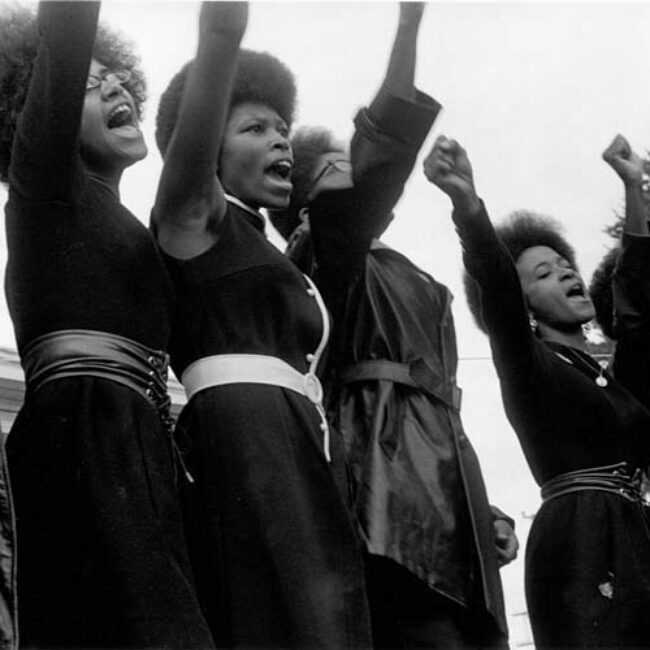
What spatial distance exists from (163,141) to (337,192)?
506 mm

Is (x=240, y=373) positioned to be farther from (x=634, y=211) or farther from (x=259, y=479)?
(x=634, y=211)

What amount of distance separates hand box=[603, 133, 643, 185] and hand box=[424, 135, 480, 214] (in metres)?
0.74

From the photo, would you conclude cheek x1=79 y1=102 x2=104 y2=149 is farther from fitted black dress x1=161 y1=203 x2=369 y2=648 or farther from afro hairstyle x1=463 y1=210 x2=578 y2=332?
afro hairstyle x1=463 y1=210 x2=578 y2=332

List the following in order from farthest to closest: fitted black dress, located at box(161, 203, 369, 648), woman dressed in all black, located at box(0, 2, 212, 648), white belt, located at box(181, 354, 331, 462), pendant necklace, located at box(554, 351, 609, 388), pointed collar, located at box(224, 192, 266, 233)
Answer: pendant necklace, located at box(554, 351, 609, 388) < pointed collar, located at box(224, 192, 266, 233) < white belt, located at box(181, 354, 331, 462) < fitted black dress, located at box(161, 203, 369, 648) < woman dressed in all black, located at box(0, 2, 212, 648)

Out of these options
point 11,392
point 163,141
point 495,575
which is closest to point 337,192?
point 163,141

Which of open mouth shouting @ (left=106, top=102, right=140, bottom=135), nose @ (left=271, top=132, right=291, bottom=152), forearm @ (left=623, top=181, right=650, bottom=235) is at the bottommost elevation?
forearm @ (left=623, top=181, right=650, bottom=235)

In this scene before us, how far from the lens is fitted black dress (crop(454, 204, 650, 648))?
13.9ft

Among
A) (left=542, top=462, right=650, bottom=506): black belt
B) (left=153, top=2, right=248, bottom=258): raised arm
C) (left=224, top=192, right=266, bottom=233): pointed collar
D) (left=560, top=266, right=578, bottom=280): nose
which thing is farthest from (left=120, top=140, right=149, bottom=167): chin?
(left=560, top=266, right=578, bottom=280): nose

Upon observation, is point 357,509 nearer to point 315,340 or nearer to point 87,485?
point 315,340

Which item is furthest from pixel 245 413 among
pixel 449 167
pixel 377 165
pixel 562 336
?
pixel 562 336

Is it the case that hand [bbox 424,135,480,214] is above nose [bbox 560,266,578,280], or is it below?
above

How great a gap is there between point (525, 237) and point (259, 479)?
2520 mm

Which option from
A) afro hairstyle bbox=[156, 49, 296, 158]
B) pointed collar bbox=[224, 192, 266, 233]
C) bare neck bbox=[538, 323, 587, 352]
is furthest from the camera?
bare neck bbox=[538, 323, 587, 352]

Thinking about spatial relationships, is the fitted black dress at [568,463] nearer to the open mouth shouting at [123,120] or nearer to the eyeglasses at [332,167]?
the eyeglasses at [332,167]
